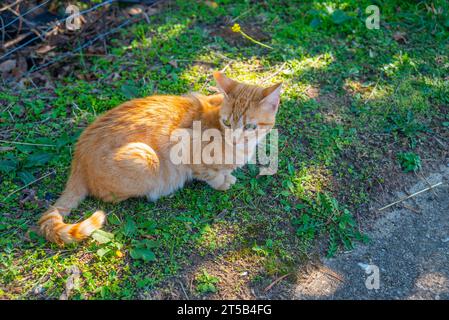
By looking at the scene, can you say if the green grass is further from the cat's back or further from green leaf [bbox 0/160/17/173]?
the cat's back

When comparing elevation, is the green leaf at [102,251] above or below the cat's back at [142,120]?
below

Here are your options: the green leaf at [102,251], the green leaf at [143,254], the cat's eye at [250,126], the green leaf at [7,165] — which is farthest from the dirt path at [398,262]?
the green leaf at [7,165]

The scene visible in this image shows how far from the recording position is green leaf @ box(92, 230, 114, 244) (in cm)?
322

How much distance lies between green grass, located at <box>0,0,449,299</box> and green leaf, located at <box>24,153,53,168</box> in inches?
0.5

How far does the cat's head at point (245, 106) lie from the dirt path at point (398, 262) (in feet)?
3.83

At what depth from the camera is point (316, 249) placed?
338 centimetres

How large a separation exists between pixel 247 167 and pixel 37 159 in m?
1.80

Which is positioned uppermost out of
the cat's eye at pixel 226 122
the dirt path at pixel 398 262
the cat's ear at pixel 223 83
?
the cat's ear at pixel 223 83

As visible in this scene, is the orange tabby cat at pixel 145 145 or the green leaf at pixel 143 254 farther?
the orange tabby cat at pixel 145 145

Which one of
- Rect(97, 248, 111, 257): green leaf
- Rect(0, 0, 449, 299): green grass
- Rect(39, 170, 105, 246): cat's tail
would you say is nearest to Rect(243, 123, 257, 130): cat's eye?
Rect(0, 0, 449, 299): green grass

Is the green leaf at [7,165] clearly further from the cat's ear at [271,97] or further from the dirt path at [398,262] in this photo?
the dirt path at [398,262]

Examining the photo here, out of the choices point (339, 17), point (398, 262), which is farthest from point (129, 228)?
point (339, 17)

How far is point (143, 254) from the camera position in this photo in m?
3.17

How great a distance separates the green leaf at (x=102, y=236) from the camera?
3.22 m
